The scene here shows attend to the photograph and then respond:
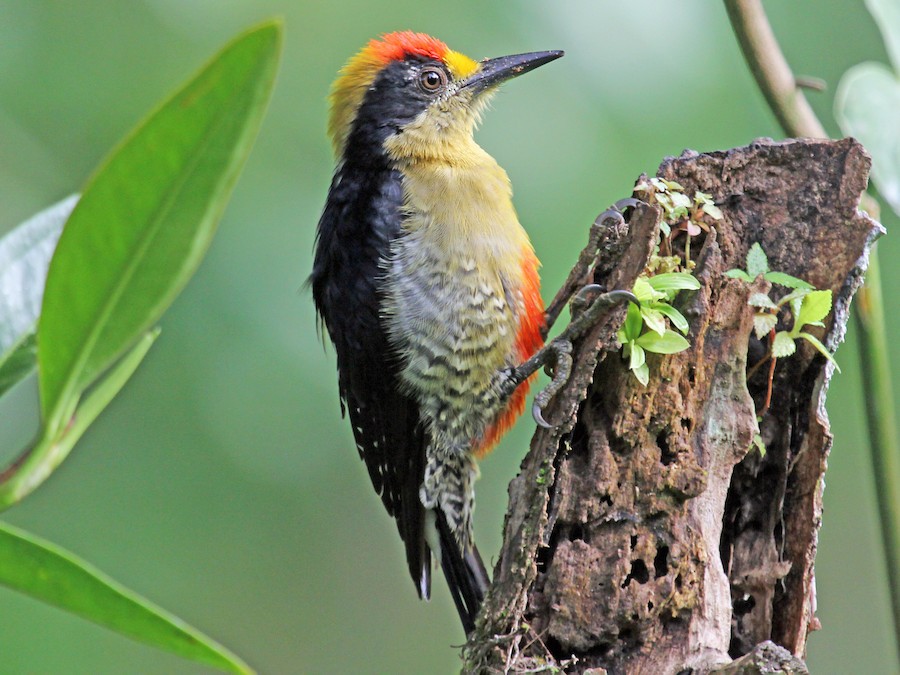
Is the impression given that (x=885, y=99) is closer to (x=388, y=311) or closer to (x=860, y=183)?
(x=860, y=183)

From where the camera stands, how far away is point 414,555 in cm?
325

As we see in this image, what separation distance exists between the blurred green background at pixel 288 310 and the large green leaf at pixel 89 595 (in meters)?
2.55

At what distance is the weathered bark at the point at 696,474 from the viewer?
1.95m

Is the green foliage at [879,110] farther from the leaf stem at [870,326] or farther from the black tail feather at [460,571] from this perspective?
the black tail feather at [460,571]

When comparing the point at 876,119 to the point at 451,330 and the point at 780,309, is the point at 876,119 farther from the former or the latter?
the point at 451,330

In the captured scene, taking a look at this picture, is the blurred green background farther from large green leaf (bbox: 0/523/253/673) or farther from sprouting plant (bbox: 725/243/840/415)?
large green leaf (bbox: 0/523/253/673)

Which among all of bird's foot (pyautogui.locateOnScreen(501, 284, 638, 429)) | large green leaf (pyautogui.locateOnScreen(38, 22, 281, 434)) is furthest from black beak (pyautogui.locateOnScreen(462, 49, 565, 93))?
large green leaf (pyautogui.locateOnScreen(38, 22, 281, 434))

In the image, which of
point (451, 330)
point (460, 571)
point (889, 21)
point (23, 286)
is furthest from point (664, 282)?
point (460, 571)

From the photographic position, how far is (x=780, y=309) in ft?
6.97

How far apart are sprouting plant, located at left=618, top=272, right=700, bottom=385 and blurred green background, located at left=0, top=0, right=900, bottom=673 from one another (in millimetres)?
1686

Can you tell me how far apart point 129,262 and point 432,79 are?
2912 mm

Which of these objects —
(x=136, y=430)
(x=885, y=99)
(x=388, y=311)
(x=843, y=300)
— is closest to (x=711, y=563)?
(x=843, y=300)

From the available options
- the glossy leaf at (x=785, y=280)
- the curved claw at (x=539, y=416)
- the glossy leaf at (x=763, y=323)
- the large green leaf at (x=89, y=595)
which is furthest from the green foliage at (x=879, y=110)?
the large green leaf at (x=89, y=595)

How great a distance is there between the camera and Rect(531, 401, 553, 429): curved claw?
2.09 m
